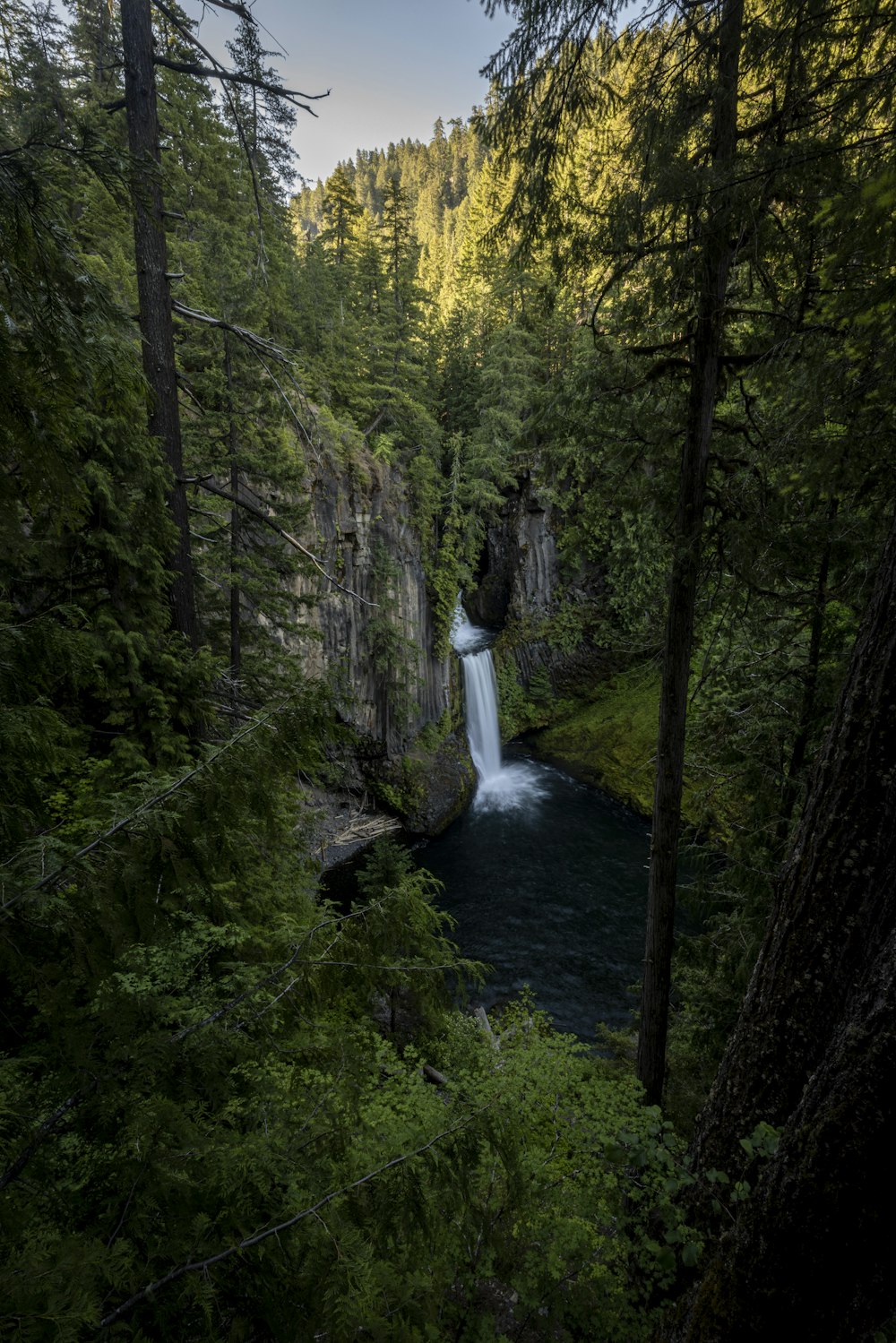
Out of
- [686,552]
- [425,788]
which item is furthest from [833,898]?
[425,788]

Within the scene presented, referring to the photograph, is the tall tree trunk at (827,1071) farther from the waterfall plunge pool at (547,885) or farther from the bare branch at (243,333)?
the bare branch at (243,333)

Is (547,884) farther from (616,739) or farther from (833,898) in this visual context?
(833,898)

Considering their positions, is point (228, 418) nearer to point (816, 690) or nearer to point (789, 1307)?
point (816, 690)

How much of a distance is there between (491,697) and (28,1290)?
2275 centimetres

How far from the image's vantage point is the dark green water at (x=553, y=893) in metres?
11.5

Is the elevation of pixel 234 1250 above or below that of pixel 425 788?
above

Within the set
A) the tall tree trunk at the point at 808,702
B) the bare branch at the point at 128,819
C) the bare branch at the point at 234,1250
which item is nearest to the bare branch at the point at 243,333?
the bare branch at the point at 128,819

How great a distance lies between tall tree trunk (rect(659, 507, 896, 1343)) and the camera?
7.36 ft

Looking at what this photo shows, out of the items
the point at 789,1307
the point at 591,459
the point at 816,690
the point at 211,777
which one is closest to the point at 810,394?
the point at 591,459

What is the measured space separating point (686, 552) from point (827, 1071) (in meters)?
3.57

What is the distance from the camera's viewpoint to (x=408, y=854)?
8781mm

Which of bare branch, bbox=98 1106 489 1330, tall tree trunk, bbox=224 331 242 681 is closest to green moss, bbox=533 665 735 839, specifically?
tall tree trunk, bbox=224 331 242 681

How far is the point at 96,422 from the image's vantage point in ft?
14.2

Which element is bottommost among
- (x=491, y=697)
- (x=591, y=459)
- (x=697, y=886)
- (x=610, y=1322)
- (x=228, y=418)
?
(x=491, y=697)
